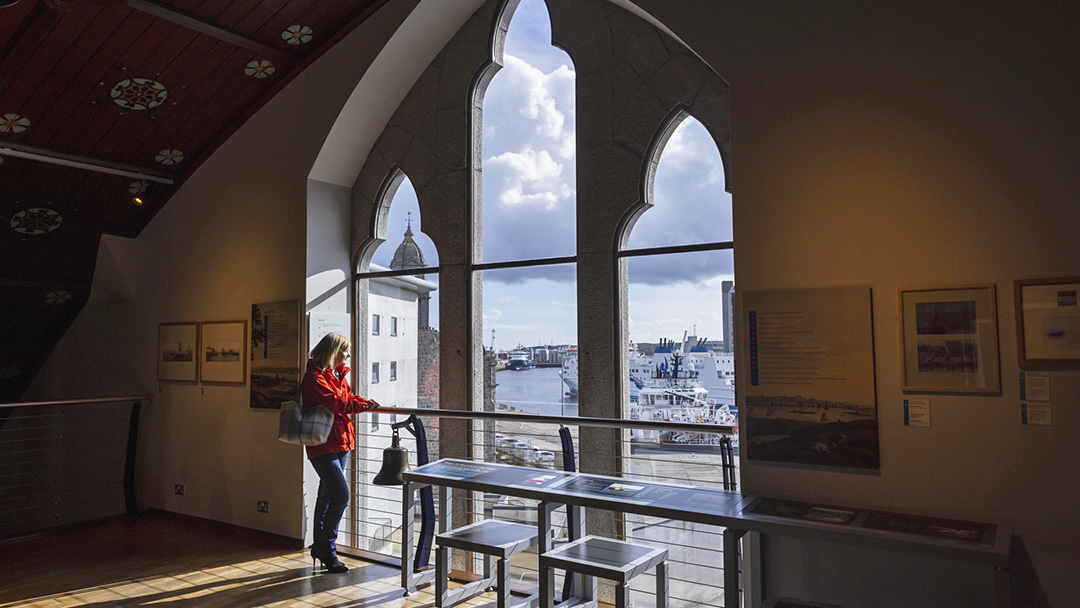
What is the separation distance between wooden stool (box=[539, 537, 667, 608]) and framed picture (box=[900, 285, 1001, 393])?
1.29m

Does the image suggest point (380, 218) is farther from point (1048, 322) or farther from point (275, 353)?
point (1048, 322)

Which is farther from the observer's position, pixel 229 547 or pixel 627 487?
pixel 229 547

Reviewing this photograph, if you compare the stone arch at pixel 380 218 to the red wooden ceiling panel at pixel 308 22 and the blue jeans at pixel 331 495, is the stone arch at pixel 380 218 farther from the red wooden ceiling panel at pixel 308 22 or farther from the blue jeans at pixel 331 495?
the blue jeans at pixel 331 495

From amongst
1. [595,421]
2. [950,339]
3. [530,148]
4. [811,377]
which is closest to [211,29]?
[530,148]

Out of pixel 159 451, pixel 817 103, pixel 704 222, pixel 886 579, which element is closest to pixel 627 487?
pixel 886 579

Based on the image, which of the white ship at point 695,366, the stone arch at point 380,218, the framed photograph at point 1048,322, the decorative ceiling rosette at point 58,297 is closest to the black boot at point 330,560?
the white ship at point 695,366

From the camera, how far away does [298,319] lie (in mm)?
5020

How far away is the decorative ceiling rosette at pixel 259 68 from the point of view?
4.98 m

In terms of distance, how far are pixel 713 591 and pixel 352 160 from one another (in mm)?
3874

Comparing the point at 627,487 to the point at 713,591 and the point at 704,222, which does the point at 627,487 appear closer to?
the point at 713,591

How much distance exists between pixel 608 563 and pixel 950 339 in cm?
164

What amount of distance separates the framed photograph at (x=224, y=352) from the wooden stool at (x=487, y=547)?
8.81 ft

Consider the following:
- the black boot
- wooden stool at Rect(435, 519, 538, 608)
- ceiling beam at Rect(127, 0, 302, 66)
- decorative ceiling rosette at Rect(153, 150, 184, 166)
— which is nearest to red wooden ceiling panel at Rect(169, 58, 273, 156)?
decorative ceiling rosette at Rect(153, 150, 184, 166)

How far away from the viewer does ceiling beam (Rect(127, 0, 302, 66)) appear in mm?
4078
